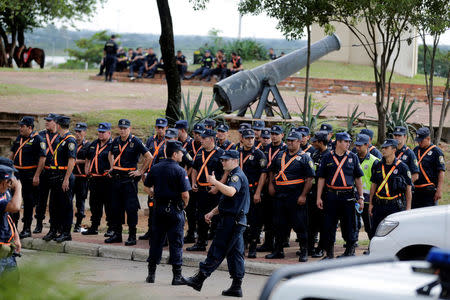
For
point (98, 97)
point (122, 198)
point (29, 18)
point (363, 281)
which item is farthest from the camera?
point (29, 18)

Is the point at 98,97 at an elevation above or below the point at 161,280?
above

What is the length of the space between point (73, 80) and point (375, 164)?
22879 mm

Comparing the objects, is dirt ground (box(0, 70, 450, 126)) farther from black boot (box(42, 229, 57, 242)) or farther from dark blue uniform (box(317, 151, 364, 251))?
dark blue uniform (box(317, 151, 364, 251))

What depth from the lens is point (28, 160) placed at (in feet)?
40.7

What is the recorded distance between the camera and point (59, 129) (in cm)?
1223

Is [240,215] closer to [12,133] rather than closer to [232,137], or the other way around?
[232,137]

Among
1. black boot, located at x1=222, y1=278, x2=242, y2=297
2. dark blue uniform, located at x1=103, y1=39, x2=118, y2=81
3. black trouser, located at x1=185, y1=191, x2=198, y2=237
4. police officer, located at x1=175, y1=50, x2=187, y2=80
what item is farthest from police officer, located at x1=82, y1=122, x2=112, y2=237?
A: police officer, located at x1=175, y1=50, x2=187, y2=80

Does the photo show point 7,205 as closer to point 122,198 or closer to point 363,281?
point 122,198

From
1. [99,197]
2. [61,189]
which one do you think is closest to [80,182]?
[99,197]

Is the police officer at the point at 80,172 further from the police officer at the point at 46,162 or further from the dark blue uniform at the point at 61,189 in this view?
the dark blue uniform at the point at 61,189

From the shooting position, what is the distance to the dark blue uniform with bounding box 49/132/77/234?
12039 millimetres

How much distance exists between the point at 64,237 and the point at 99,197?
42.6 inches

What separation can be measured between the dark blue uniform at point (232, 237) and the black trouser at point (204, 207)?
2551 mm

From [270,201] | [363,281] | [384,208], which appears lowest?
[270,201]
